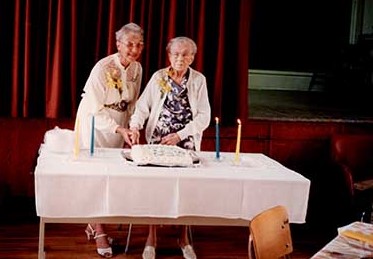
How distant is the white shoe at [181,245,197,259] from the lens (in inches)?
153

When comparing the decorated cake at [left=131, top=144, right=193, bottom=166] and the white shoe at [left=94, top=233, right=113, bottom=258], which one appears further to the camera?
the white shoe at [left=94, top=233, right=113, bottom=258]

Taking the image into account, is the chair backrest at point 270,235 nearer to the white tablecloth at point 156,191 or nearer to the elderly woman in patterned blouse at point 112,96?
the white tablecloth at point 156,191

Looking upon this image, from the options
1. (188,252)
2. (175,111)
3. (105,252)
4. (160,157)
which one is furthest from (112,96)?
(188,252)

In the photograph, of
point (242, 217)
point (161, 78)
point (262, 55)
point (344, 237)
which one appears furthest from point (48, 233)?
point (262, 55)

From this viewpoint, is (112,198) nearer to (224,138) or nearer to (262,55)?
(224,138)

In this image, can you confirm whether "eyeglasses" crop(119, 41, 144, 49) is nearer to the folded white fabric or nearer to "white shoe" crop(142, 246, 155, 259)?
the folded white fabric

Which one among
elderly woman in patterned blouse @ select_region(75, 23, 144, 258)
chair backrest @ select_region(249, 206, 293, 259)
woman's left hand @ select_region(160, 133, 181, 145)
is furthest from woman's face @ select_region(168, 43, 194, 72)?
chair backrest @ select_region(249, 206, 293, 259)

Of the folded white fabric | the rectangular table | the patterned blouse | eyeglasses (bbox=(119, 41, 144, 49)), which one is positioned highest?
eyeglasses (bbox=(119, 41, 144, 49))

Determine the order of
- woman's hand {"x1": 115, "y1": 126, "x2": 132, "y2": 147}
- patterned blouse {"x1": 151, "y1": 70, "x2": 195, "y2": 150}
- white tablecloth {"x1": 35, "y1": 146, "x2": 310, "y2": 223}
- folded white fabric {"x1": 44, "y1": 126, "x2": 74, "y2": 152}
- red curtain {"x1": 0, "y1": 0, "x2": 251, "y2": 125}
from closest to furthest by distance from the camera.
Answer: white tablecloth {"x1": 35, "y1": 146, "x2": 310, "y2": 223}, folded white fabric {"x1": 44, "y1": 126, "x2": 74, "y2": 152}, woman's hand {"x1": 115, "y1": 126, "x2": 132, "y2": 147}, patterned blouse {"x1": 151, "y1": 70, "x2": 195, "y2": 150}, red curtain {"x1": 0, "y1": 0, "x2": 251, "y2": 125}

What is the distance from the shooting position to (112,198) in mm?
3051

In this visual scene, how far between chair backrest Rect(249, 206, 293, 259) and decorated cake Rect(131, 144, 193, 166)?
98 cm

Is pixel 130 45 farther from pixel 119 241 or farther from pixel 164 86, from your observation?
pixel 119 241

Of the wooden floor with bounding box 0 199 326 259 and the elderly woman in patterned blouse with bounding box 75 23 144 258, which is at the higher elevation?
the elderly woman in patterned blouse with bounding box 75 23 144 258

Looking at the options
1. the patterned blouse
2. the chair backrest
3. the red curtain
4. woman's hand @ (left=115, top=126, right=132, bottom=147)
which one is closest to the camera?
the chair backrest
